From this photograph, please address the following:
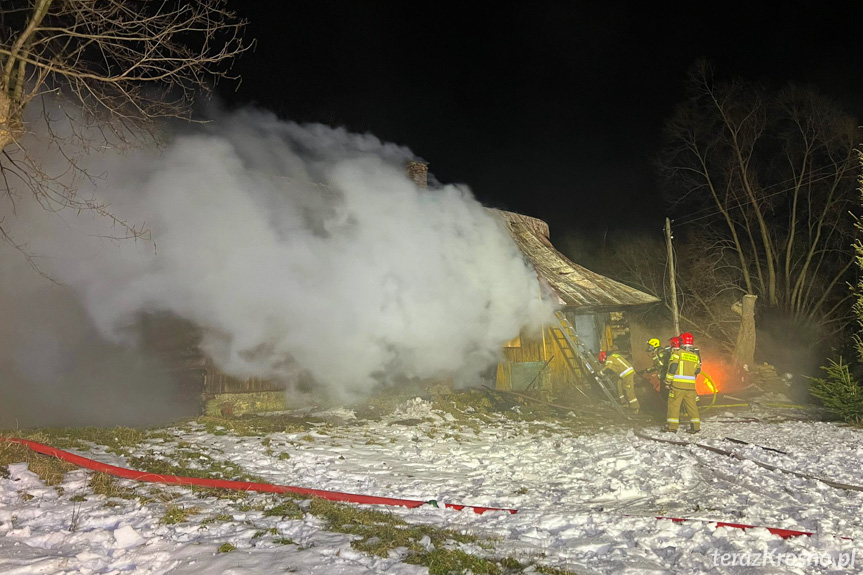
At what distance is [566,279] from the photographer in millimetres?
19656

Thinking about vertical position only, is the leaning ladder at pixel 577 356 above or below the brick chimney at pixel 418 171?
below

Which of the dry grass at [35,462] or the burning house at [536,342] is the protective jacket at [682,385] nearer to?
the burning house at [536,342]

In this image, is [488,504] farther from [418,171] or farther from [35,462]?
[418,171]

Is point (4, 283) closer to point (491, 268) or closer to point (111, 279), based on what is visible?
point (111, 279)

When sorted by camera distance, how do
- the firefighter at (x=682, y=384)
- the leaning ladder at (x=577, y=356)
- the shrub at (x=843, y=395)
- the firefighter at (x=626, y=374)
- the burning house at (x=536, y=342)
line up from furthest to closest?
the leaning ladder at (x=577, y=356), the firefighter at (x=626, y=374), the burning house at (x=536, y=342), the shrub at (x=843, y=395), the firefighter at (x=682, y=384)

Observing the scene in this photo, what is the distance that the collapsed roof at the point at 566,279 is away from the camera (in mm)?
18438

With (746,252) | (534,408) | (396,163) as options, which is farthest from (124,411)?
(746,252)

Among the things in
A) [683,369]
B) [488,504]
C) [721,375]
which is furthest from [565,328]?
[488,504]

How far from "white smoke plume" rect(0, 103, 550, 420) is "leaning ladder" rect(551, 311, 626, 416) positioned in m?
2.22

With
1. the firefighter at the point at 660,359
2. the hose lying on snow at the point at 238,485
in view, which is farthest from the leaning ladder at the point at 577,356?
the hose lying on snow at the point at 238,485

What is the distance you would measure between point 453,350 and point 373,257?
146 inches

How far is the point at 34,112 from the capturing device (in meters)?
8.91

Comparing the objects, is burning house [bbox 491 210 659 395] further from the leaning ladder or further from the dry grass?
the dry grass

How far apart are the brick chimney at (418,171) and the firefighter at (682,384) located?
831 cm
